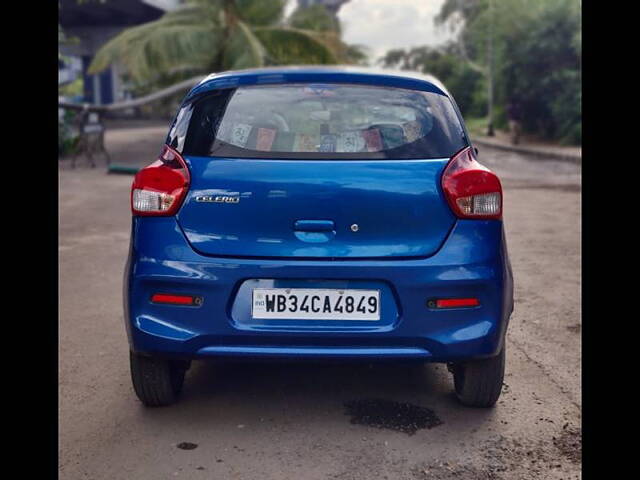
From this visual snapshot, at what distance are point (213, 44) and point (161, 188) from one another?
19503 mm

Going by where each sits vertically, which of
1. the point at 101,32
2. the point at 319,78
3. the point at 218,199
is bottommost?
the point at 218,199

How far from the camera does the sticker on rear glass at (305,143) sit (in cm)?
360

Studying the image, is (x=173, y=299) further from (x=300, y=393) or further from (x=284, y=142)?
(x=300, y=393)

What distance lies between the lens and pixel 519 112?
27781 millimetres

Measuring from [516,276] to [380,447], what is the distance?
13.0 feet

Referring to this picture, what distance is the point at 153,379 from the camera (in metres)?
3.85

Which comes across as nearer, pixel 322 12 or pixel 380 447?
pixel 380 447

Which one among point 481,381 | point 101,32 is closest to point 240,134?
point 481,381

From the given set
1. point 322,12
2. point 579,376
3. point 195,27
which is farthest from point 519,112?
point 579,376

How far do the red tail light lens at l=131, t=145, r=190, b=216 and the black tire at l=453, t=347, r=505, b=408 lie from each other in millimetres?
1554

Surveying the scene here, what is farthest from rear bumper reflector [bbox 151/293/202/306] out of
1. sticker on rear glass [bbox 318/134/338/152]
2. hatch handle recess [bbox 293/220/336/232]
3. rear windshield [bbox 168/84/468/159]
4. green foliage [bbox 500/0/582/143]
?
green foliage [bbox 500/0/582/143]
